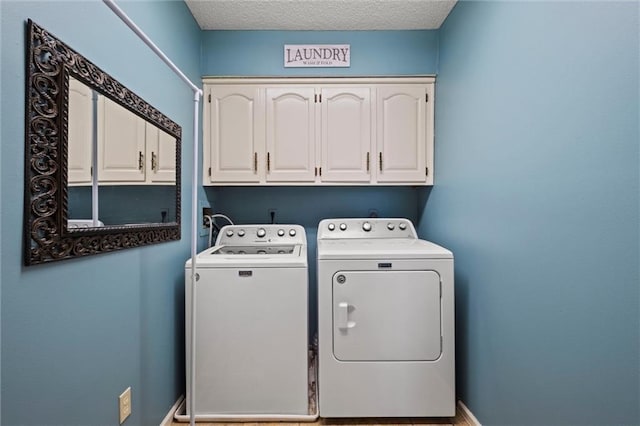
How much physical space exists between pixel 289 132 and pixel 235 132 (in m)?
0.40

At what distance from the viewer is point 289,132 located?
2.16 m

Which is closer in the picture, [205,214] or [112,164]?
[112,164]

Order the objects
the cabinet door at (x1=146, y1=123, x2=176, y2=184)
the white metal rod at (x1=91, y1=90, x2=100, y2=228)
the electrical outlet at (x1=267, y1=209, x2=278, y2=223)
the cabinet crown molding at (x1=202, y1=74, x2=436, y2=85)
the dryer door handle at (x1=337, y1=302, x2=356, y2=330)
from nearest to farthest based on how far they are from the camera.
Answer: the white metal rod at (x1=91, y1=90, x2=100, y2=228), the cabinet door at (x1=146, y1=123, x2=176, y2=184), the dryer door handle at (x1=337, y1=302, x2=356, y2=330), the cabinet crown molding at (x1=202, y1=74, x2=436, y2=85), the electrical outlet at (x1=267, y1=209, x2=278, y2=223)

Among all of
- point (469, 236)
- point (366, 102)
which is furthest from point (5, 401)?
point (366, 102)

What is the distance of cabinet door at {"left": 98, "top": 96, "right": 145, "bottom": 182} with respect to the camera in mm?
1072

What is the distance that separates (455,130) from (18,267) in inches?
82.2

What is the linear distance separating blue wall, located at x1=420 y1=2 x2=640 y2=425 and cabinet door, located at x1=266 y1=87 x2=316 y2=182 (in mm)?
1018

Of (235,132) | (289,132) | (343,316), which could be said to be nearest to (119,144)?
(235,132)

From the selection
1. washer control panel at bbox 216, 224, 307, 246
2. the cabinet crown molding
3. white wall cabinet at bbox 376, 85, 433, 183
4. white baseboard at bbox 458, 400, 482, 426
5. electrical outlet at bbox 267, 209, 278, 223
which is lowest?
white baseboard at bbox 458, 400, 482, 426

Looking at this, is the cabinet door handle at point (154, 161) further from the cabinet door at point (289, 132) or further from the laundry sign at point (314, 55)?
the laundry sign at point (314, 55)

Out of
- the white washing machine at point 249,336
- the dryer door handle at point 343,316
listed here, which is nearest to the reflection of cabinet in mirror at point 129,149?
the white washing machine at point 249,336

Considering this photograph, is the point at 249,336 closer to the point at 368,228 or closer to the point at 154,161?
the point at 154,161

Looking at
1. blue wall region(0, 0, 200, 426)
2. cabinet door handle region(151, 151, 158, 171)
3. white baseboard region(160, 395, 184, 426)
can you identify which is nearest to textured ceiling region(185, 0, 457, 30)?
blue wall region(0, 0, 200, 426)

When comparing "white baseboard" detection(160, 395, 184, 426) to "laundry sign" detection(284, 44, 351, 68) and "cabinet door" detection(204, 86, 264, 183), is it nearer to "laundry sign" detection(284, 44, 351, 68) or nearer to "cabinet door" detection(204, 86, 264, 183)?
"cabinet door" detection(204, 86, 264, 183)
